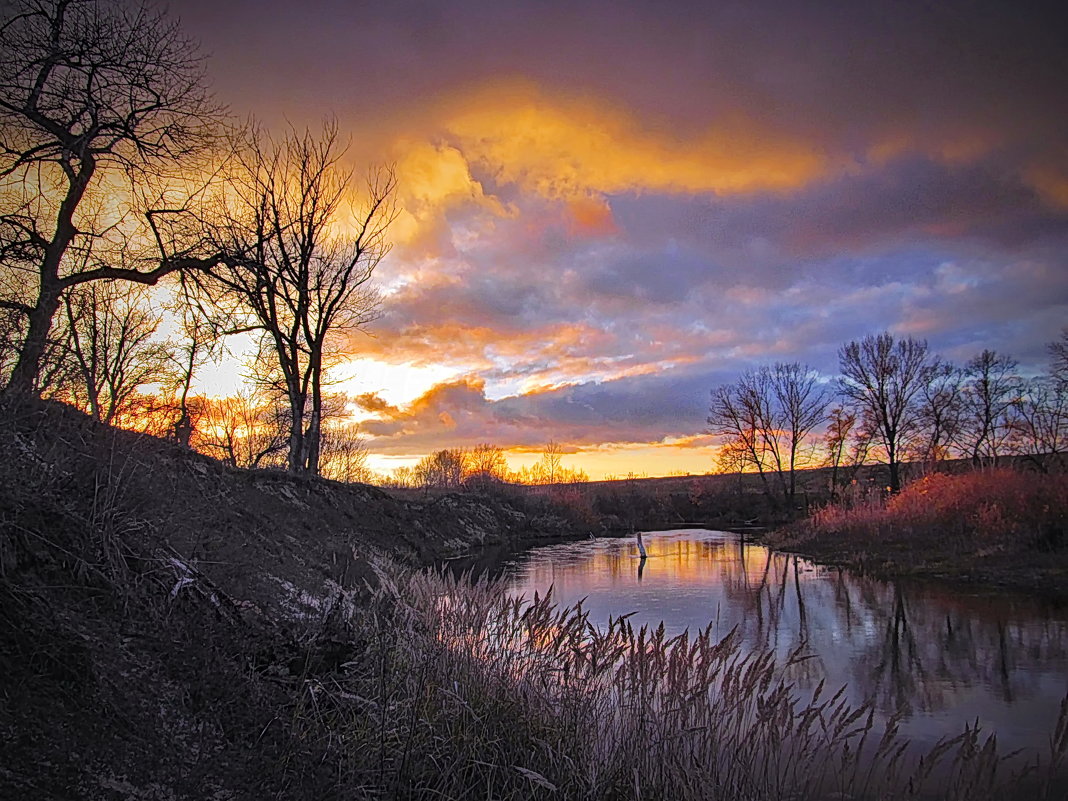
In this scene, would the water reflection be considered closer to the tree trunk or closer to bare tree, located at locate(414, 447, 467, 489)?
the tree trunk

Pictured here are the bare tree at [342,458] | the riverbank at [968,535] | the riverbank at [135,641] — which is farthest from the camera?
the bare tree at [342,458]

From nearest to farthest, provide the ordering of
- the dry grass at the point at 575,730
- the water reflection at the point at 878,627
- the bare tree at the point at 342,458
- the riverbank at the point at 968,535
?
1. the dry grass at the point at 575,730
2. the water reflection at the point at 878,627
3. the riverbank at the point at 968,535
4. the bare tree at the point at 342,458

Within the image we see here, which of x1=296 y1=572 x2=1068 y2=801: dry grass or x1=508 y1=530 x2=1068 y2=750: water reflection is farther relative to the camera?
x1=508 y1=530 x2=1068 y2=750: water reflection

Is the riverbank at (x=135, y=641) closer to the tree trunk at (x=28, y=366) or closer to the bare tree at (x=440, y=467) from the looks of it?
the tree trunk at (x=28, y=366)

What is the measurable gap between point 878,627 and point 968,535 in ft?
36.3

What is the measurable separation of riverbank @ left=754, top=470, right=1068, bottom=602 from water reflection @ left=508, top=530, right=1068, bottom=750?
5.50 ft

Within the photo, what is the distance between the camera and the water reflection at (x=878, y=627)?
31.0ft

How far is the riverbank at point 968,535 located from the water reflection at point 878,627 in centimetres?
168

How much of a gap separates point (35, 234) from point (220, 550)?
6898mm

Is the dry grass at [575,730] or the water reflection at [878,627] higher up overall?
the dry grass at [575,730]

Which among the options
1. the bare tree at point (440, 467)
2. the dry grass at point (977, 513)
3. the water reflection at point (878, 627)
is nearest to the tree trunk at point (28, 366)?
the water reflection at point (878, 627)

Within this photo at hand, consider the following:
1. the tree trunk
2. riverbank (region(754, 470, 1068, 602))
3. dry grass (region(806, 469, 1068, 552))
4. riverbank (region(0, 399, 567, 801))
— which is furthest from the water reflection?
the tree trunk

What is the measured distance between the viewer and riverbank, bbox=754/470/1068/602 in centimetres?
1894

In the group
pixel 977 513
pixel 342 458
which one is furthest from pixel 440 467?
pixel 977 513
